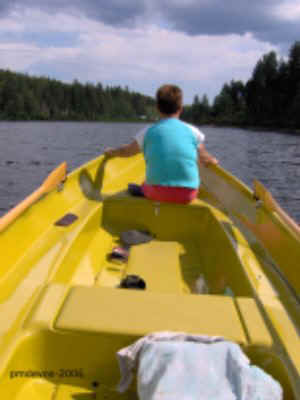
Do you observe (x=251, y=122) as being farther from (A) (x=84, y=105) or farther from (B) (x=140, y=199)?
(B) (x=140, y=199)

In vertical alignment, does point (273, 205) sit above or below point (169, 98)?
below

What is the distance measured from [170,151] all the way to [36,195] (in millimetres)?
1258

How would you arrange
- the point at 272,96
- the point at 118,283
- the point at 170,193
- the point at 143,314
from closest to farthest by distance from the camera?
the point at 143,314
the point at 118,283
the point at 170,193
the point at 272,96

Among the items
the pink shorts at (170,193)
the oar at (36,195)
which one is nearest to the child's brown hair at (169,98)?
the pink shorts at (170,193)

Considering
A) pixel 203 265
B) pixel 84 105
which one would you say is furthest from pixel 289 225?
pixel 84 105

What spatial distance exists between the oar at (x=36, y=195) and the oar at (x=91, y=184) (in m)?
0.39

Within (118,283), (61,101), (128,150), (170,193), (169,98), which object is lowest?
A: (118,283)

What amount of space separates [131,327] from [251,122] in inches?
2905

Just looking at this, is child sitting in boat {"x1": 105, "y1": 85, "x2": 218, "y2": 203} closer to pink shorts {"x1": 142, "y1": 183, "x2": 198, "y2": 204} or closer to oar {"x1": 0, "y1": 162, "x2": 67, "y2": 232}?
pink shorts {"x1": 142, "y1": 183, "x2": 198, "y2": 204}

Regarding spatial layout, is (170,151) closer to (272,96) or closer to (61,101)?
(272,96)

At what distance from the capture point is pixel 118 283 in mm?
2953

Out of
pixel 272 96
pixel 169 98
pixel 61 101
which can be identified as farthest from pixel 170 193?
pixel 61 101

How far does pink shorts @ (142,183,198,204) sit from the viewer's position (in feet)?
11.1

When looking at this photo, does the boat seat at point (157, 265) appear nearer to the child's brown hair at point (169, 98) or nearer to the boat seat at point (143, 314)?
the boat seat at point (143, 314)
